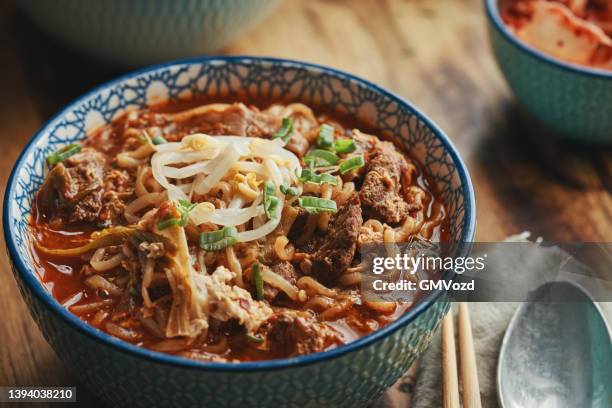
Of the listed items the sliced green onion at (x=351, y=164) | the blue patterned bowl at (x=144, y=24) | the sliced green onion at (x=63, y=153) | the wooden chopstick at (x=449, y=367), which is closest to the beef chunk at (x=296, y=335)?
the wooden chopstick at (x=449, y=367)

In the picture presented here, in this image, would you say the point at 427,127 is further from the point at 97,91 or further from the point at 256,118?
the point at 97,91

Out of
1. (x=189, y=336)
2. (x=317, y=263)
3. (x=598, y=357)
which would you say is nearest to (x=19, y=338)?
(x=189, y=336)

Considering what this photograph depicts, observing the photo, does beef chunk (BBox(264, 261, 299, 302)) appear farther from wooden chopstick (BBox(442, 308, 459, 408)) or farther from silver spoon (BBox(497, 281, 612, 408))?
silver spoon (BBox(497, 281, 612, 408))

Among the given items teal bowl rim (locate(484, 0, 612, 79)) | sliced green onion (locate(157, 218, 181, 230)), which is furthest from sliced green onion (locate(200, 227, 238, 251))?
teal bowl rim (locate(484, 0, 612, 79))

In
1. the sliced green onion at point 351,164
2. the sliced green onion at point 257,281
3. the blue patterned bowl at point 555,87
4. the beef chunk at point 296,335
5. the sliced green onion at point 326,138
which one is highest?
the blue patterned bowl at point 555,87

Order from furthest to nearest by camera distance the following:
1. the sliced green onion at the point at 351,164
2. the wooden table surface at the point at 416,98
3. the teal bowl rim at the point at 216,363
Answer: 1. the wooden table surface at the point at 416,98
2. the sliced green onion at the point at 351,164
3. the teal bowl rim at the point at 216,363

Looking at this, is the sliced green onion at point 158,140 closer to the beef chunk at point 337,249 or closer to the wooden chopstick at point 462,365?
the beef chunk at point 337,249
